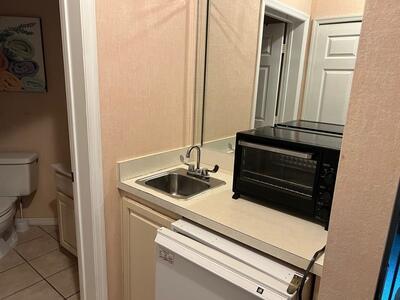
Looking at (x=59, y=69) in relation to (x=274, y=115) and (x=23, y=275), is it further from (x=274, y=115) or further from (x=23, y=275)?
(x=274, y=115)

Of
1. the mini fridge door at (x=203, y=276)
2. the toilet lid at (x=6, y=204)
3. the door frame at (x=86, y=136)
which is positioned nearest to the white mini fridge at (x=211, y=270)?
the mini fridge door at (x=203, y=276)

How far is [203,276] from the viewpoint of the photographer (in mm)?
1059

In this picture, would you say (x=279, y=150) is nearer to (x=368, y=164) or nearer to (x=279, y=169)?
(x=279, y=169)

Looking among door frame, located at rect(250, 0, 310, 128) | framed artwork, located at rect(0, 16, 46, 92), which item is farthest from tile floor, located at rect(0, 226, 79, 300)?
door frame, located at rect(250, 0, 310, 128)

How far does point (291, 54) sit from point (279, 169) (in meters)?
0.74

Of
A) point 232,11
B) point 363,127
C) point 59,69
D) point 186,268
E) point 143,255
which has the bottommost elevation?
point 143,255

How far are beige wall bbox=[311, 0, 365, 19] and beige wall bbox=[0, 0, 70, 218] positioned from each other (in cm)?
200

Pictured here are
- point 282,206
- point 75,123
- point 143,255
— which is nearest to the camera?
point 282,206

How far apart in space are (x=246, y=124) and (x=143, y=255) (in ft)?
3.14

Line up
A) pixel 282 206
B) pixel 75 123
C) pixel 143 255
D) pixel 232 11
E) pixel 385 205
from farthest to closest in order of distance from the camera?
1. pixel 232 11
2. pixel 143 255
3. pixel 75 123
4. pixel 282 206
5. pixel 385 205

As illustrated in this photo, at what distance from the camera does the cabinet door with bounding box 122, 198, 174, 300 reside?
1409 mm

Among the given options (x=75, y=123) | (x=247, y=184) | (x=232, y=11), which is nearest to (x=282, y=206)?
(x=247, y=184)

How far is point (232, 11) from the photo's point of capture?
1736 mm

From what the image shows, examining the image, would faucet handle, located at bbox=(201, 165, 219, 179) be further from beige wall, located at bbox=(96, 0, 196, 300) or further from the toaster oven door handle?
the toaster oven door handle
